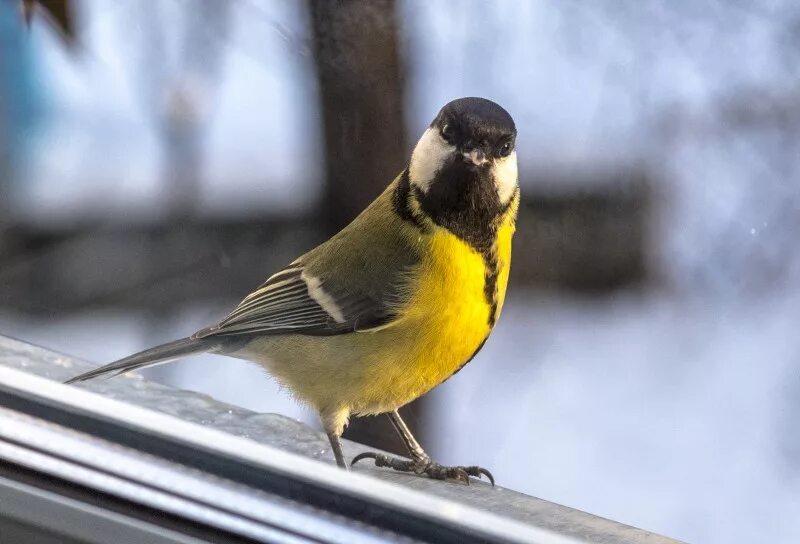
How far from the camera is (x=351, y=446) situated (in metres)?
1.19

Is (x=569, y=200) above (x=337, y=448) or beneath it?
above

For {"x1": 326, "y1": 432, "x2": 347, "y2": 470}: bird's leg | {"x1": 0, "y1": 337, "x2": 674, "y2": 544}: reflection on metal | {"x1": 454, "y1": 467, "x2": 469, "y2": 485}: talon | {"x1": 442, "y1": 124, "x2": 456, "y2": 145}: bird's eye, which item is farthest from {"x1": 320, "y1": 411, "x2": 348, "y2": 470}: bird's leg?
{"x1": 442, "y1": 124, "x2": 456, "y2": 145}: bird's eye

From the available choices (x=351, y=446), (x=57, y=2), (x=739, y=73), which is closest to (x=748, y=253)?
(x=739, y=73)

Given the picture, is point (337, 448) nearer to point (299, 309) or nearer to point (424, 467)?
point (424, 467)

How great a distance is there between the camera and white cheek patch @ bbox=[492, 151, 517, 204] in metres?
1.12

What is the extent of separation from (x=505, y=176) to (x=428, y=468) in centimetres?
33

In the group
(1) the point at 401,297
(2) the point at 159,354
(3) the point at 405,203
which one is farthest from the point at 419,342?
(2) the point at 159,354

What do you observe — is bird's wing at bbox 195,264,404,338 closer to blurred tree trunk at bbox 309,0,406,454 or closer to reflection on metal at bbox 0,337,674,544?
blurred tree trunk at bbox 309,0,406,454

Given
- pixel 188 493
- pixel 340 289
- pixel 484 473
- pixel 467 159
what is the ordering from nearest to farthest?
pixel 188 493 → pixel 467 159 → pixel 484 473 → pixel 340 289

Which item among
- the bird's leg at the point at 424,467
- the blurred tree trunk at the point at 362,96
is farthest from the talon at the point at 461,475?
the blurred tree trunk at the point at 362,96

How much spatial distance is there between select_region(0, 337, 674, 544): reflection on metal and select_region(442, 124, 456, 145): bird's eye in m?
0.36

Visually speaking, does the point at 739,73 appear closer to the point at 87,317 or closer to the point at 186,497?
the point at 186,497

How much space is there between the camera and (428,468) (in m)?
1.18

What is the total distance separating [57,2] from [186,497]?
0.81 metres
